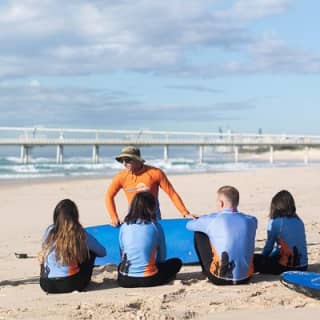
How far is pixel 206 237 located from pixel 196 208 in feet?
25.3

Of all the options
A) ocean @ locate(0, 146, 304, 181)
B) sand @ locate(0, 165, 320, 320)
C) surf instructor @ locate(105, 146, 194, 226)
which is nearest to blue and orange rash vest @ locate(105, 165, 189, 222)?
surf instructor @ locate(105, 146, 194, 226)

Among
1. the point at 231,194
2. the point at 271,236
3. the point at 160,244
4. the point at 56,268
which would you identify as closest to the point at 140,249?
the point at 160,244

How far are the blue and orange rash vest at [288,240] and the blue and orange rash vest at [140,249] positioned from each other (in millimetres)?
1125

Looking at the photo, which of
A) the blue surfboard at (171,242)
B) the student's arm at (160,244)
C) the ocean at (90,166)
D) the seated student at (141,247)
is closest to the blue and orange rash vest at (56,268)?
the seated student at (141,247)

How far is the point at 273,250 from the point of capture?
586cm

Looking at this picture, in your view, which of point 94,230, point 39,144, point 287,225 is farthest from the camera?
point 39,144

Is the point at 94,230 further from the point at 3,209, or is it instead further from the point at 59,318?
the point at 3,209

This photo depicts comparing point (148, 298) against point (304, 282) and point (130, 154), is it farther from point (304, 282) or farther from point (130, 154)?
point (130, 154)

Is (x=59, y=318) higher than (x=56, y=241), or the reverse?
(x=56, y=241)

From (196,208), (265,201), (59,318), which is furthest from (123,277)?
(265,201)

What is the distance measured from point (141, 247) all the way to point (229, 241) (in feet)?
2.34

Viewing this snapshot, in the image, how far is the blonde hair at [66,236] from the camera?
4941 mm

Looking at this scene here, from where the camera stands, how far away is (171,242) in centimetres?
627

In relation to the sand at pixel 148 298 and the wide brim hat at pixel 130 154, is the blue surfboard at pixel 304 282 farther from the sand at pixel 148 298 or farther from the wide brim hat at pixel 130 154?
the wide brim hat at pixel 130 154
